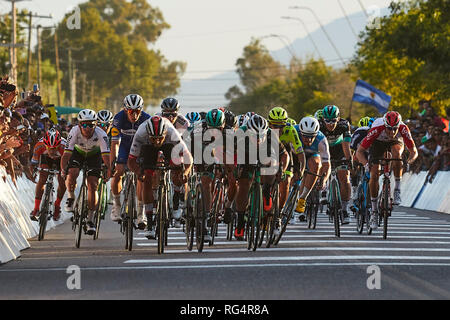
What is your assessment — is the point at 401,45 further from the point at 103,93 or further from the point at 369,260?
the point at 103,93

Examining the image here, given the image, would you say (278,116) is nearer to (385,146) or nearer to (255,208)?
(255,208)

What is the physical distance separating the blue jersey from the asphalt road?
1362 millimetres

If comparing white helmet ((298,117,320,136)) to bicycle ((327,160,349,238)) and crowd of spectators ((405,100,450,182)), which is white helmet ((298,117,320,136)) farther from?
crowd of spectators ((405,100,450,182))

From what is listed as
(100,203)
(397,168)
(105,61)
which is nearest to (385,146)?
(397,168)

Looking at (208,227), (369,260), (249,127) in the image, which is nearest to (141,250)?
(208,227)

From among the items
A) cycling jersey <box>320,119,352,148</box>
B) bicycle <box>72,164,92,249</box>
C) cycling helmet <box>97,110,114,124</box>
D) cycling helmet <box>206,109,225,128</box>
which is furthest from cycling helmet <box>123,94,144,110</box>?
cycling jersey <box>320,119,352,148</box>

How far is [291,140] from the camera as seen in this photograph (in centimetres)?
1619

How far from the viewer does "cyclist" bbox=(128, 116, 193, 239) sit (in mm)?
14312

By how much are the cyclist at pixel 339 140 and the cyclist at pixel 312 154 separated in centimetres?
62

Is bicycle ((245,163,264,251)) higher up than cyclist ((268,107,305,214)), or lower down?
lower down

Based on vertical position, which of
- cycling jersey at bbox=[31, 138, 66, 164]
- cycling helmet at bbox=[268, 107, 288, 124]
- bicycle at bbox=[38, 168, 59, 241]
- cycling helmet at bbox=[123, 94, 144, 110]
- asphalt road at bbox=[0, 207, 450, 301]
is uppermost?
cycling helmet at bbox=[123, 94, 144, 110]

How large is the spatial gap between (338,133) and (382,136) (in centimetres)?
201
